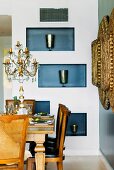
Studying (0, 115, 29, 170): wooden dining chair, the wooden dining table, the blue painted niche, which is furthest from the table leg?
the blue painted niche

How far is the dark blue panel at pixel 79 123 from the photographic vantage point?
18.8ft

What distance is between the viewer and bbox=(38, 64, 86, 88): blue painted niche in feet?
18.9

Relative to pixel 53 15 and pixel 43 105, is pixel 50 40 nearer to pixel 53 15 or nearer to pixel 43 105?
pixel 53 15

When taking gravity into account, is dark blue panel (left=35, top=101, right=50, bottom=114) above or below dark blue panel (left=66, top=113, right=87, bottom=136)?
above

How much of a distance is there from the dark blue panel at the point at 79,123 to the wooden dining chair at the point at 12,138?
265 cm

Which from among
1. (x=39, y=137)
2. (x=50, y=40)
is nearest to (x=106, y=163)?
(x=39, y=137)

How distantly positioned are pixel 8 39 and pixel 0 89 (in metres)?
1.46

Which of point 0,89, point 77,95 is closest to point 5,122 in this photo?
point 77,95

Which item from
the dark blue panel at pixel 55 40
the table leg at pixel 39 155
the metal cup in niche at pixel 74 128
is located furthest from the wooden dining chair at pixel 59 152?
the dark blue panel at pixel 55 40

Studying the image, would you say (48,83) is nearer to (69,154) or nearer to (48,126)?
(69,154)

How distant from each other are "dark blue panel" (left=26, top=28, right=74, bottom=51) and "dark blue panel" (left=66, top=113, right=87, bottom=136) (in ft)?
3.84

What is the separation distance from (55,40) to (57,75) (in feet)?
2.03

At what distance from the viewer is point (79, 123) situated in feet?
19.1

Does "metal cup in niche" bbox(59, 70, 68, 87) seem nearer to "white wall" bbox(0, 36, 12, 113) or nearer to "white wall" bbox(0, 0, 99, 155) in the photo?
"white wall" bbox(0, 0, 99, 155)
